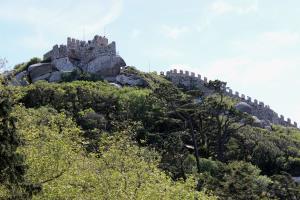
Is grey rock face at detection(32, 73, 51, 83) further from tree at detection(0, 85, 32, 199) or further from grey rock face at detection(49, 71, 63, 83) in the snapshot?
tree at detection(0, 85, 32, 199)

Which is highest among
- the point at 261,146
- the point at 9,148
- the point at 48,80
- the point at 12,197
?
the point at 48,80

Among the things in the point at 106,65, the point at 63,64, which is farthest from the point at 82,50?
the point at 106,65

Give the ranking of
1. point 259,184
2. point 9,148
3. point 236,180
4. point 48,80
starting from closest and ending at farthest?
point 9,148 → point 236,180 → point 259,184 → point 48,80

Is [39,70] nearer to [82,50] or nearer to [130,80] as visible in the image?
[82,50]

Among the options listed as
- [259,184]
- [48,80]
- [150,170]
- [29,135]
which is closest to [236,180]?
[259,184]

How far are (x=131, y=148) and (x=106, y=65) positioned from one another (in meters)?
59.9

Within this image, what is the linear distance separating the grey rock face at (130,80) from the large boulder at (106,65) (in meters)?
1.00

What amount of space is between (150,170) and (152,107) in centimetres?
4279

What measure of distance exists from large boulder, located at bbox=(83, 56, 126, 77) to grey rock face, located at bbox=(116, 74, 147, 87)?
995mm

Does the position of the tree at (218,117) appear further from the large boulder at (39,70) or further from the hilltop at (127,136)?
the large boulder at (39,70)

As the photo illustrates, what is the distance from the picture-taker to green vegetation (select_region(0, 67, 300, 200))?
2825cm

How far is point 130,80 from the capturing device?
92312mm

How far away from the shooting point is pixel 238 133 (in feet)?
238

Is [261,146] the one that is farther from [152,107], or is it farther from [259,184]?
[259,184]
